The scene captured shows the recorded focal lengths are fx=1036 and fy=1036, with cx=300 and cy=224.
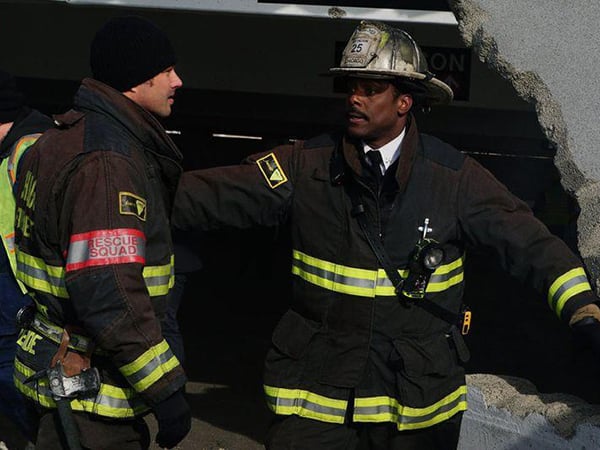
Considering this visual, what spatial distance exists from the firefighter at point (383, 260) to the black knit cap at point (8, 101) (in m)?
1.02

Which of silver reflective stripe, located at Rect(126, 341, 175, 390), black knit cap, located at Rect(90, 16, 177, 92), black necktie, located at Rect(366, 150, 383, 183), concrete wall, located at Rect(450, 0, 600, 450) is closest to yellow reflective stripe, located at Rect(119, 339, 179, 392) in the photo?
silver reflective stripe, located at Rect(126, 341, 175, 390)

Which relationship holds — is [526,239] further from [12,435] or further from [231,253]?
[231,253]

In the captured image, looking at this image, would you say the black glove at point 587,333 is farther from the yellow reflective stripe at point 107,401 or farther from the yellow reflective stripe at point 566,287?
the yellow reflective stripe at point 107,401

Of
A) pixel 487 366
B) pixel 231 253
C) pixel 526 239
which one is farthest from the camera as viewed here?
pixel 231 253

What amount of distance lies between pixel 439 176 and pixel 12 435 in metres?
2.90

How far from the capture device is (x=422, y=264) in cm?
351

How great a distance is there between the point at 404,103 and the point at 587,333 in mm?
1013

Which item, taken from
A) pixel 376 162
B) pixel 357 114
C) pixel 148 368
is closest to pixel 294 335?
pixel 376 162

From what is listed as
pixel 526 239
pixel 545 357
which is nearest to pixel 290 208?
pixel 526 239

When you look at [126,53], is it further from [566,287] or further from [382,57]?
[566,287]

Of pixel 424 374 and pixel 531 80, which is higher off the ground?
pixel 531 80

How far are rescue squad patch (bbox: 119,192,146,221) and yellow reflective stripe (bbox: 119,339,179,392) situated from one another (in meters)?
0.37

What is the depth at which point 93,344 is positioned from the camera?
118 inches

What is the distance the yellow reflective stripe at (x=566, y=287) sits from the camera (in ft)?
11.4
